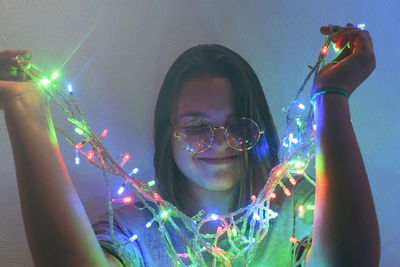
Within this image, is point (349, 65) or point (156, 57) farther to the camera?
point (156, 57)

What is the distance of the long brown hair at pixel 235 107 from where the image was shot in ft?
2.99

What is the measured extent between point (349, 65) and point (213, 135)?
1.21 ft

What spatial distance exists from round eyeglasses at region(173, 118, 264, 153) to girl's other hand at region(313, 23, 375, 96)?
0.24 meters

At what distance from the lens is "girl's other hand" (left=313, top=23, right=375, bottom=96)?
66cm

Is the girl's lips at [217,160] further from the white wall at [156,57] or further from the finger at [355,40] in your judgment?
the finger at [355,40]

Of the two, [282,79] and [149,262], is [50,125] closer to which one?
[149,262]

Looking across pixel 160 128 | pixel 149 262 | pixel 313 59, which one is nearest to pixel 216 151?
pixel 160 128

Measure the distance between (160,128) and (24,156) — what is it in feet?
1.46

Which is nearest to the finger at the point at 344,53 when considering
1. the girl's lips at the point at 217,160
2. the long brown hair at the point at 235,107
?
the long brown hair at the point at 235,107

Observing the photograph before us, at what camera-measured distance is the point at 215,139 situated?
863 millimetres

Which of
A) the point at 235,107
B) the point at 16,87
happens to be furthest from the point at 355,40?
the point at 16,87

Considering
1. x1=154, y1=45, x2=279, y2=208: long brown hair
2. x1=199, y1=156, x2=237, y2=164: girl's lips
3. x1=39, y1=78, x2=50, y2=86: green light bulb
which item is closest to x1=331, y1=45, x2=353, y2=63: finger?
x1=154, y1=45, x2=279, y2=208: long brown hair

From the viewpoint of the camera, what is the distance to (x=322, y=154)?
63 cm

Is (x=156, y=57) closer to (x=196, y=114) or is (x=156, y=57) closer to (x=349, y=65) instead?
(x=196, y=114)
